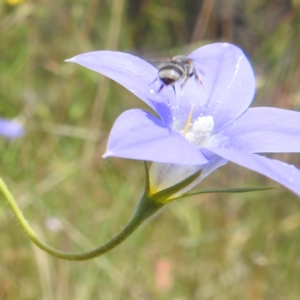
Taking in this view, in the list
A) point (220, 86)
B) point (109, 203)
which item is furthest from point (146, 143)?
point (109, 203)

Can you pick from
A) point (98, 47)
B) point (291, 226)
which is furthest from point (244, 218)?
point (98, 47)

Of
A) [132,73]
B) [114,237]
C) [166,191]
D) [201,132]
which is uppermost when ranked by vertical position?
[132,73]

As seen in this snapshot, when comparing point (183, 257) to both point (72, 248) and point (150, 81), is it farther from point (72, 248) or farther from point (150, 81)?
point (150, 81)

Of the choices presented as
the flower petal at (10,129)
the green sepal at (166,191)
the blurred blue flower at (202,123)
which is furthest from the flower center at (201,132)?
the flower petal at (10,129)

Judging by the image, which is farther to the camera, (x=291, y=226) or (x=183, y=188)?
(x=291, y=226)

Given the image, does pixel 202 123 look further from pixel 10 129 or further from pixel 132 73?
pixel 10 129

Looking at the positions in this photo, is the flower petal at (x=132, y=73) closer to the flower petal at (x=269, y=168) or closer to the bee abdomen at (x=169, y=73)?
the bee abdomen at (x=169, y=73)
